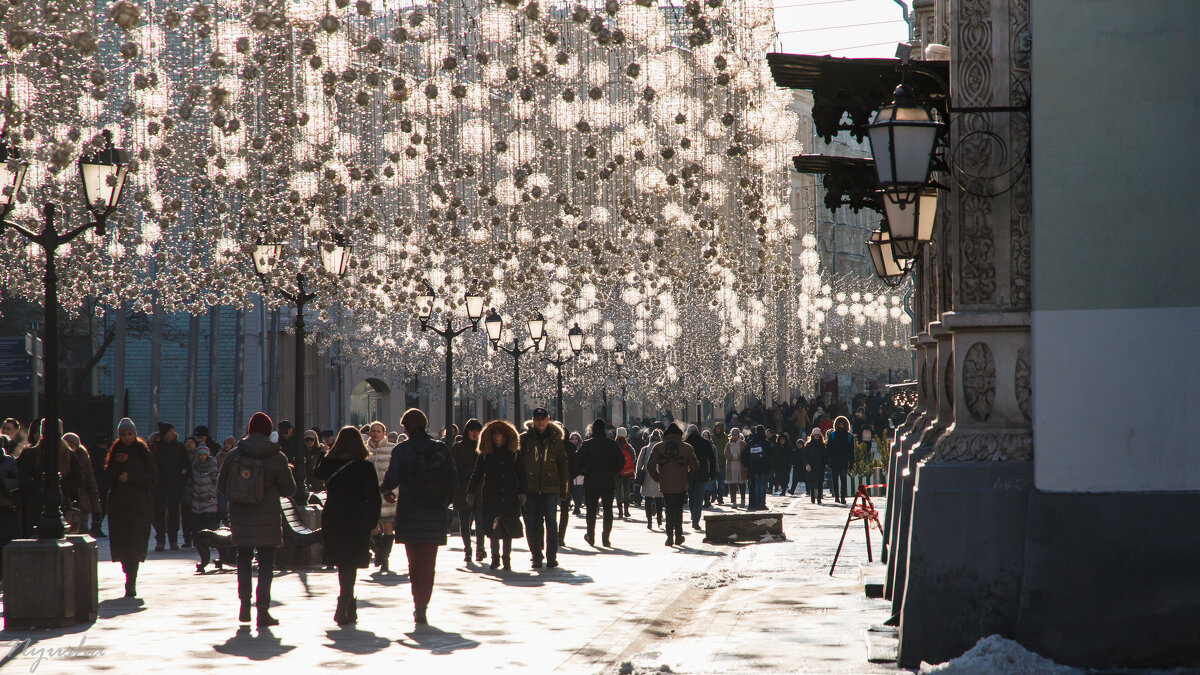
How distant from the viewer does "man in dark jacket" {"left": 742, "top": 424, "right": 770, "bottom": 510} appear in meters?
30.2

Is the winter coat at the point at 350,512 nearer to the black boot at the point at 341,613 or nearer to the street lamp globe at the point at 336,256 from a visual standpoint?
the black boot at the point at 341,613

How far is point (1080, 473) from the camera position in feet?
32.4

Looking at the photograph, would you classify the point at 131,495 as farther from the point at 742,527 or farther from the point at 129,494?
the point at 742,527


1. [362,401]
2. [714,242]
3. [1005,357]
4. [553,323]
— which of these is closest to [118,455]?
[714,242]

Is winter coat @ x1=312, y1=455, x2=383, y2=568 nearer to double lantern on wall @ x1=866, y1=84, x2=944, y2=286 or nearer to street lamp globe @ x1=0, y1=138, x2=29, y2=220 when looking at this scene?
street lamp globe @ x1=0, y1=138, x2=29, y2=220

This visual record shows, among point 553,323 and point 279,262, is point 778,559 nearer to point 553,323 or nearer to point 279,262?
point 279,262

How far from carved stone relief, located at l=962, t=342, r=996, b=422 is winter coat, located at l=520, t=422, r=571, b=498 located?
29.9 ft

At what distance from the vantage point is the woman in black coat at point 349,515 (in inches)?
507

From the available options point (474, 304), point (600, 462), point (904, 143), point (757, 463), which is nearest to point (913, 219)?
point (904, 143)

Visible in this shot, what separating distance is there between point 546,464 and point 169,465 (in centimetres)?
652

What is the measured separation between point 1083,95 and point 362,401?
5494 cm

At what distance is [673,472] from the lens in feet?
75.2

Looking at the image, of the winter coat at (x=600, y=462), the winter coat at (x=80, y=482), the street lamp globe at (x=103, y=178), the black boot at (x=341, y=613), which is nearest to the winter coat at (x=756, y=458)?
the winter coat at (x=600, y=462)

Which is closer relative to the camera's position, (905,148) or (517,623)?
(905,148)
